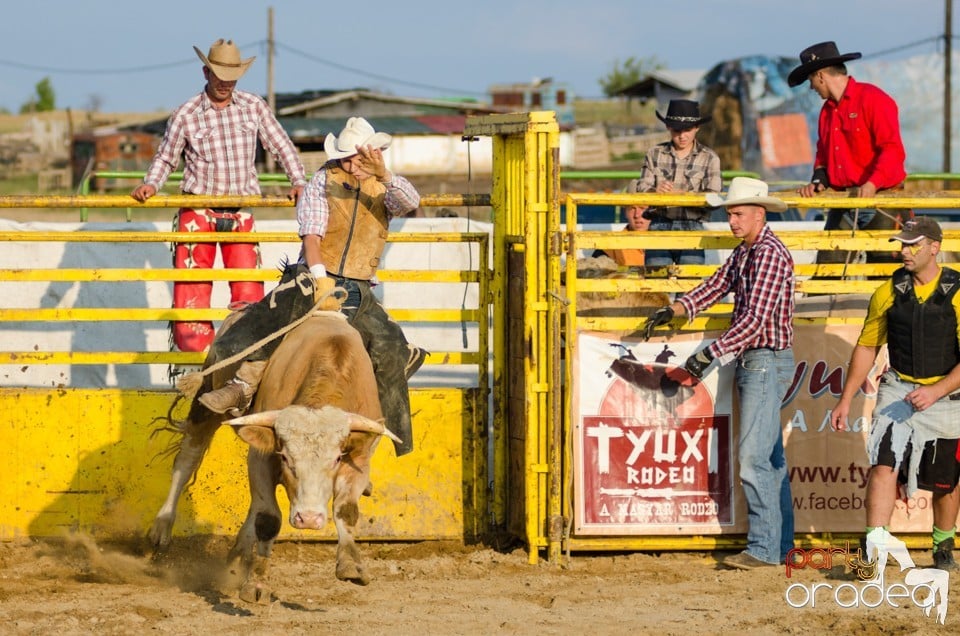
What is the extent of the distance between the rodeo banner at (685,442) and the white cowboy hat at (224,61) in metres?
2.89

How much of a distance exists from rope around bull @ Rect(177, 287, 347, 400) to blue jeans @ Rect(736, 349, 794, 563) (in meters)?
2.33

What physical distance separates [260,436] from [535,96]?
69.1 m

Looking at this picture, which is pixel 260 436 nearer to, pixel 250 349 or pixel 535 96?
pixel 250 349

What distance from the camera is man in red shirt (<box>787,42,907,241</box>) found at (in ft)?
27.7

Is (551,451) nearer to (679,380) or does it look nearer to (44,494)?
(679,380)

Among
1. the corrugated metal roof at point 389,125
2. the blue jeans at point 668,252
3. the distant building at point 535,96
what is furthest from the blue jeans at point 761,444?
the distant building at point 535,96

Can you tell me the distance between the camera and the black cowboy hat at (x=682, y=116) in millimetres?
8891

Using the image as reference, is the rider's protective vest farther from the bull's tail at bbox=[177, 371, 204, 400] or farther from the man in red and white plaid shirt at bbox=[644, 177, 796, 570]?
the man in red and white plaid shirt at bbox=[644, 177, 796, 570]

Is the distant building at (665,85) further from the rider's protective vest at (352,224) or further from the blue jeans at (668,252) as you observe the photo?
the rider's protective vest at (352,224)

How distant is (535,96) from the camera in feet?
242

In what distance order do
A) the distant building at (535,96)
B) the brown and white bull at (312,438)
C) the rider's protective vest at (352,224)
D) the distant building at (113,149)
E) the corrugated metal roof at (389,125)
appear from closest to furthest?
the brown and white bull at (312,438) < the rider's protective vest at (352,224) < the corrugated metal roof at (389,125) < the distant building at (113,149) < the distant building at (535,96)

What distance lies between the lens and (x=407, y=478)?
793 centimetres

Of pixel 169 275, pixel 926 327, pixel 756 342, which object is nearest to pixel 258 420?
pixel 169 275

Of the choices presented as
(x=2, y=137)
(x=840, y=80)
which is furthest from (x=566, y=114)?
(x=840, y=80)
